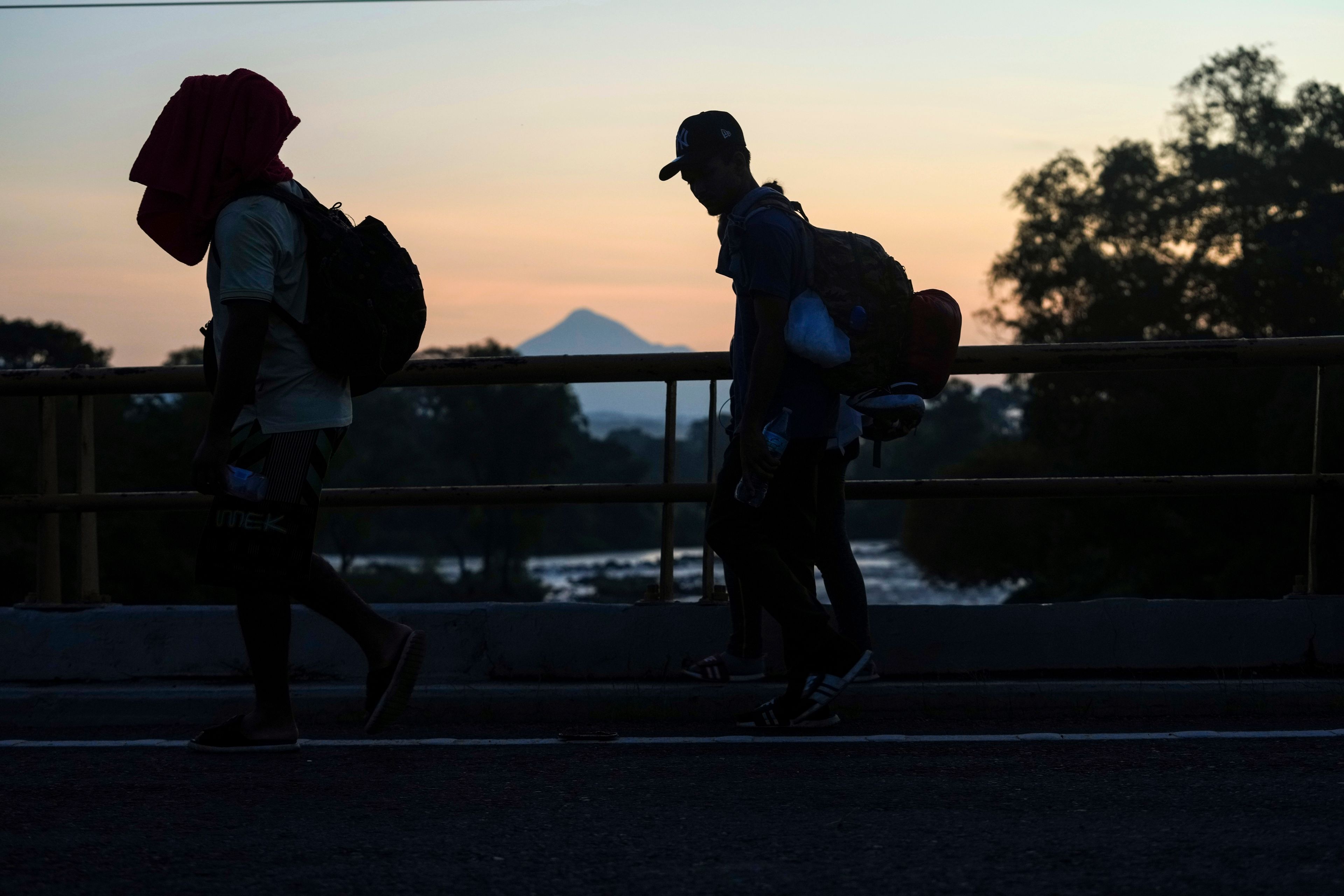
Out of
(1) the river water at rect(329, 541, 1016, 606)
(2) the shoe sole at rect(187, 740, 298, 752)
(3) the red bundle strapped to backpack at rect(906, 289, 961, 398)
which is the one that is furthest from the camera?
(1) the river water at rect(329, 541, 1016, 606)

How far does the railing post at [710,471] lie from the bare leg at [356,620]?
1186 mm

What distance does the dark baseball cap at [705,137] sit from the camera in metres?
4.66

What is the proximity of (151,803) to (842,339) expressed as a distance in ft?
7.15

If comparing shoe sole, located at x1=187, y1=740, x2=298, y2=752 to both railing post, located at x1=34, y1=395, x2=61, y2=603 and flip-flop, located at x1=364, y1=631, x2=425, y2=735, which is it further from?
railing post, located at x1=34, y1=395, x2=61, y2=603

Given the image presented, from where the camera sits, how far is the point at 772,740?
15.3 ft

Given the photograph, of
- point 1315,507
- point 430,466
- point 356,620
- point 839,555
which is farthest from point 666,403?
point 430,466

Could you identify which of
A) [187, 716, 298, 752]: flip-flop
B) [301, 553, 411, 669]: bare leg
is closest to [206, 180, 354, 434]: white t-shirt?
[301, 553, 411, 669]: bare leg

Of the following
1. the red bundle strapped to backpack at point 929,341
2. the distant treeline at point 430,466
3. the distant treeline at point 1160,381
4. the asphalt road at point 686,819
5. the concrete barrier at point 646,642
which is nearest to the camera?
the asphalt road at point 686,819

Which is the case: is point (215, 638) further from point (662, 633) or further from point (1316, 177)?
point (1316, 177)

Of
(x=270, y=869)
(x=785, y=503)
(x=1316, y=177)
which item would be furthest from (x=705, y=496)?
(x=1316, y=177)

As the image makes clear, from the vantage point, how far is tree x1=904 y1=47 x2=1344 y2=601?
3838 centimetres

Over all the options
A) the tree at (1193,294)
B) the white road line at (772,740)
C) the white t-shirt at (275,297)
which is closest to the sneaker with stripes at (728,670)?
the white road line at (772,740)

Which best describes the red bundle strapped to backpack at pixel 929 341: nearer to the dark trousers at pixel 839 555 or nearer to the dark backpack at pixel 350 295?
the dark trousers at pixel 839 555

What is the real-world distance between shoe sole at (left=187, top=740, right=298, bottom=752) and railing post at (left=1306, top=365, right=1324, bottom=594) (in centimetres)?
344
